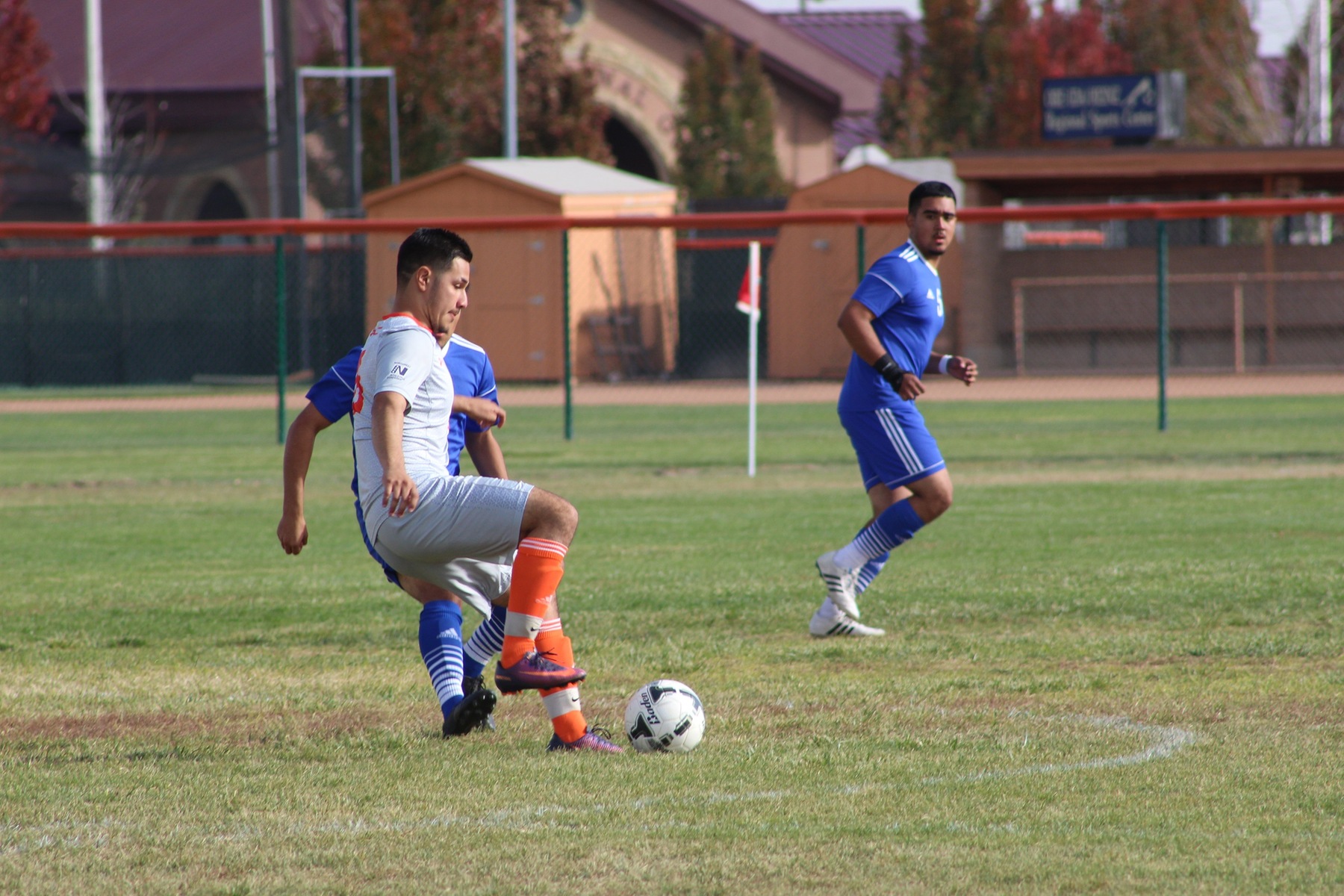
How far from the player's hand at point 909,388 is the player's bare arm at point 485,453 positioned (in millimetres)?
2348

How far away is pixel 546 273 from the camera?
25781 mm

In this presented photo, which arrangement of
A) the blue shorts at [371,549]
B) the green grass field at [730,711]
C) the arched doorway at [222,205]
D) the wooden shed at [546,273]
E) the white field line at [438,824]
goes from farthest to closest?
the arched doorway at [222,205], the wooden shed at [546,273], the blue shorts at [371,549], the white field line at [438,824], the green grass field at [730,711]

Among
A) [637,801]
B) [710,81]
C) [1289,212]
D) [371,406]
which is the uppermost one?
[710,81]

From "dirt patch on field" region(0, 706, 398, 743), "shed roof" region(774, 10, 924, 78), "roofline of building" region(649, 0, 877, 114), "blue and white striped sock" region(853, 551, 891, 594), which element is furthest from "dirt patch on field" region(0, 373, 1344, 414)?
"shed roof" region(774, 10, 924, 78)

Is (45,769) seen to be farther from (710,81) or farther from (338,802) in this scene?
(710,81)

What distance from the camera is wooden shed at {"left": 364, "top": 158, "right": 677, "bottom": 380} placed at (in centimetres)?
2578

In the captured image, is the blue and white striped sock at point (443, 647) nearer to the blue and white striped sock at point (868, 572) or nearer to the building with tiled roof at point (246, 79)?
the blue and white striped sock at point (868, 572)

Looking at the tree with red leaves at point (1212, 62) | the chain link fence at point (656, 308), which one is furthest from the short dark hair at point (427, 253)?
the tree with red leaves at point (1212, 62)

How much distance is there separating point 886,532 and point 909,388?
679 millimetres

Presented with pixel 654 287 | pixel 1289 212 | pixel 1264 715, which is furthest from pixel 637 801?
pixel 654 287

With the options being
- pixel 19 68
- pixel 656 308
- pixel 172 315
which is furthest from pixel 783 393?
pixel 19 68

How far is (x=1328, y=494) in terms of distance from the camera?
11891 millimetres

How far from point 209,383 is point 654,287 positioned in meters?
7.58

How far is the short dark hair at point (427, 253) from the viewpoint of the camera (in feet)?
16.5
